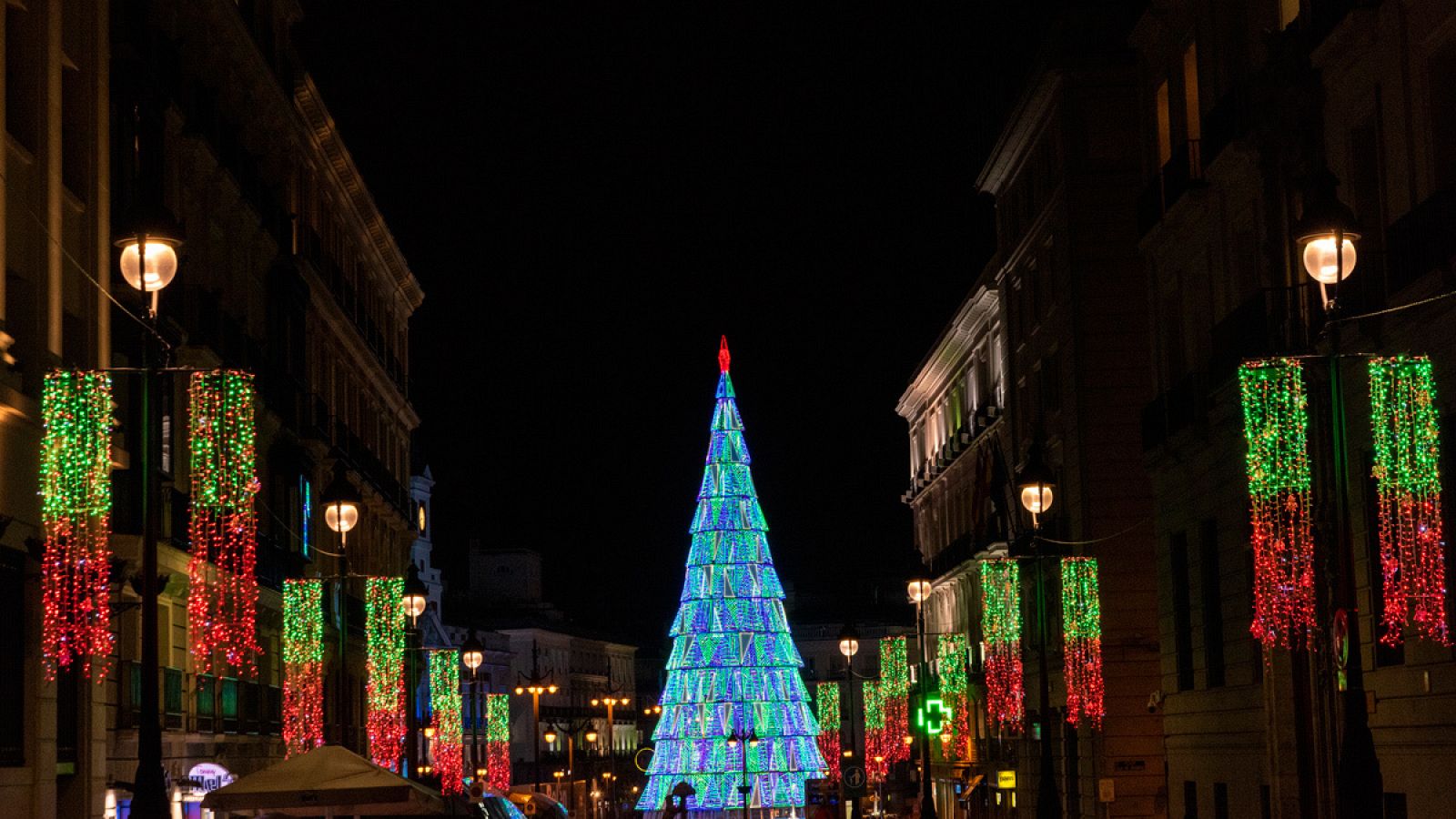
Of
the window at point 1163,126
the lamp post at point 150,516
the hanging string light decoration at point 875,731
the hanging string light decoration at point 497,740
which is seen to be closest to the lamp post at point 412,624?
the window at point 1163,126

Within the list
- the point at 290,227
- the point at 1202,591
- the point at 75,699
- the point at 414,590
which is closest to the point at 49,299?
the point at 75,699

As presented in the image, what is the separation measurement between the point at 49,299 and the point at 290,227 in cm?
2369

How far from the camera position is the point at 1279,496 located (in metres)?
25.3

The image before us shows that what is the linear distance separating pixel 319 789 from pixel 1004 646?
33930 mm

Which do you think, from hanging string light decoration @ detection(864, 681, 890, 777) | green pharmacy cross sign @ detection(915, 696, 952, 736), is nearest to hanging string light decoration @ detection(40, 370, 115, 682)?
green pharmacy cross sign @ detection(915, 696, 952, 736)

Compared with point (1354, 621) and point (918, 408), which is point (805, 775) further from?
point (1354, 621)

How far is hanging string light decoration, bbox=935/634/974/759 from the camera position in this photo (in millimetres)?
70312

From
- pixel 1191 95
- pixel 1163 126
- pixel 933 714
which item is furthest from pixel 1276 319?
pixel 933 714

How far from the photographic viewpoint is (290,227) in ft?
156

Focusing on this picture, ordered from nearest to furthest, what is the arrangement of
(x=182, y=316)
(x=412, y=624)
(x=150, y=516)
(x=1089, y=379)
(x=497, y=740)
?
(x=150, y=516) → (x=182, y=316) → (x=412, y=624) → (x=1089, y=379) → (x=497, y=740)

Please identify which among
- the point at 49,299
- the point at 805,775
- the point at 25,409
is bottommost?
the point at 805,775

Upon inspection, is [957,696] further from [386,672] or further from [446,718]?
[386,672]

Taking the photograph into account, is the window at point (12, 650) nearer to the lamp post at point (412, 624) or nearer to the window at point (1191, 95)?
the lamp post at point (412, 624)

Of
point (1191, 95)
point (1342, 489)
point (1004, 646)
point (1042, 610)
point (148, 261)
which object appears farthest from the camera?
point (1004, 646)
